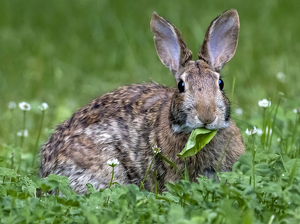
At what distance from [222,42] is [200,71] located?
619mm

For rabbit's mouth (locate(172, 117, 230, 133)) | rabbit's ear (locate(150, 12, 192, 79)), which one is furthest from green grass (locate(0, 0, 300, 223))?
rabbit's ear (locate(150, 12, 192, 79))

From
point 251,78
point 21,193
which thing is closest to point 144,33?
point 251,78

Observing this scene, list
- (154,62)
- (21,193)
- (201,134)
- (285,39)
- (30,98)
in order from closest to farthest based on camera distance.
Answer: (21,193) → (201,134) → (30,98) → (154,62) → (285,39)

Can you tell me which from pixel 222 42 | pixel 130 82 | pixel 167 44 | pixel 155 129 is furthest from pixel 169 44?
pixel 130 82

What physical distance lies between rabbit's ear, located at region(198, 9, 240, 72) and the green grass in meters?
0.26

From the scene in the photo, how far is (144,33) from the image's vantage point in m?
10.1

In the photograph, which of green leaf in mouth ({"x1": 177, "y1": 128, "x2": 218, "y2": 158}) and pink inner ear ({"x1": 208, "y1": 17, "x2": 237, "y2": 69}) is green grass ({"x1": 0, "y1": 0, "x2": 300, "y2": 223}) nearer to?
pink inner ear ({"x1": 208, "y1": 17, "x2": 237, "y2": 69})

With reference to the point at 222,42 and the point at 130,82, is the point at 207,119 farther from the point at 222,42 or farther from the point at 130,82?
the point at 130,82

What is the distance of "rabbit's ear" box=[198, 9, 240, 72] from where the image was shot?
4.88m

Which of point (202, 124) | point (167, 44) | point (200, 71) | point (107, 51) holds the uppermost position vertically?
point (167, 44)

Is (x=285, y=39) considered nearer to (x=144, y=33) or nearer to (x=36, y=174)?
(x=144, y=33)

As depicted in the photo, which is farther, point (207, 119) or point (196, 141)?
point (196, 141)

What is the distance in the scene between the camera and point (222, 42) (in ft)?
16.6

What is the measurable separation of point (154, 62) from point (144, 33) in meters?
1.38
